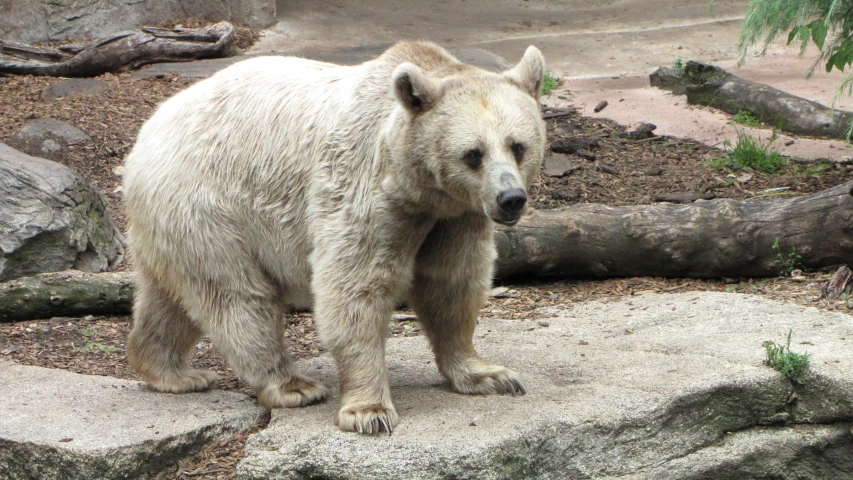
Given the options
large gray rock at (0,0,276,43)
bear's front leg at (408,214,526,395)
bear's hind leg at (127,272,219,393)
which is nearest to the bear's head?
bear's front leg at (408,214,526,395)

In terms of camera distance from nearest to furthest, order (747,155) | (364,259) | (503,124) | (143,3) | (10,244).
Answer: (503,124) → (364,259) → (10,244) → (747,155) → (143,3)

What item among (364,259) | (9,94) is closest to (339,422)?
(364,259)

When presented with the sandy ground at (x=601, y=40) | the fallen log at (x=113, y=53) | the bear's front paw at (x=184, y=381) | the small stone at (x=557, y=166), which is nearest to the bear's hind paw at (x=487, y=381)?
the bear's front paw at (x=184, y=381)

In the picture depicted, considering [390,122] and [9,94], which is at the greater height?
[390,122]

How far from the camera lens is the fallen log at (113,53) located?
36.8 feet

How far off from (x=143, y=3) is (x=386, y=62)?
10807 millimetres

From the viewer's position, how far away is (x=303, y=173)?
4.39m

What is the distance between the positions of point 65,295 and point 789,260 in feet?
16.2

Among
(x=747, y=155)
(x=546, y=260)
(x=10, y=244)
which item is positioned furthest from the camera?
(x=747, y=155)

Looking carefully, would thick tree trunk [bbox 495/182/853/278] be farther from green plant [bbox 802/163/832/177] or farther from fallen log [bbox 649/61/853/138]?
fallen log [bbox 649/61/853/138]

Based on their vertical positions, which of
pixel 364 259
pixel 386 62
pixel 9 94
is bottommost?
pixel 9 94

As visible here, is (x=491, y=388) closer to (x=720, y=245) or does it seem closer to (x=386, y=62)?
(x=386, y=62)

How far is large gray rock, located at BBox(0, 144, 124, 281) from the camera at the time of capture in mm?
6215

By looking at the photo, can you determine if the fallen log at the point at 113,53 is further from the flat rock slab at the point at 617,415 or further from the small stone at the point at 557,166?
the flat rock slab at the point at 617,415
